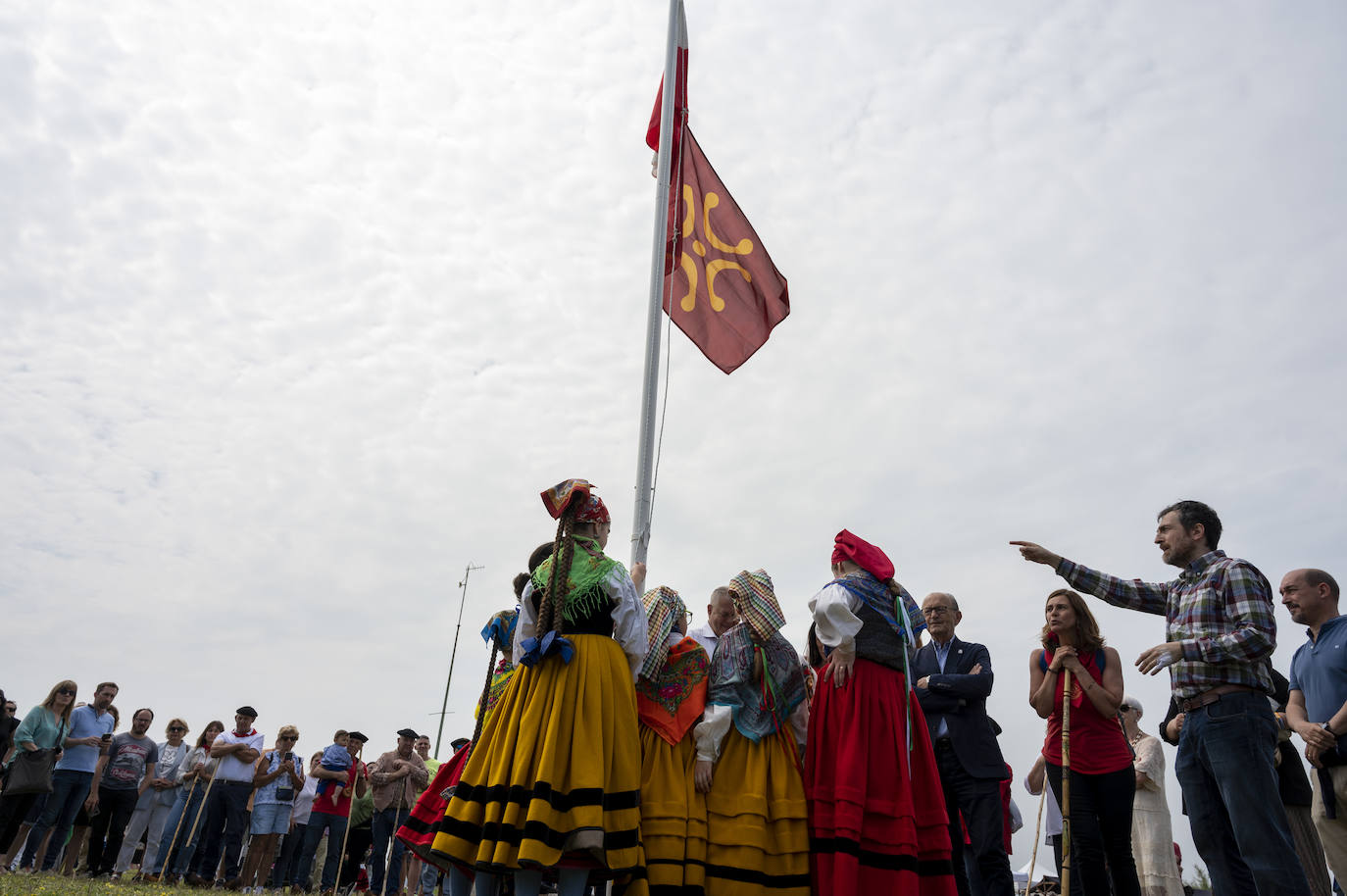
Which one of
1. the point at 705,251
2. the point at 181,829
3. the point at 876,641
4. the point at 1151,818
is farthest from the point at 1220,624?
the point at 181,829

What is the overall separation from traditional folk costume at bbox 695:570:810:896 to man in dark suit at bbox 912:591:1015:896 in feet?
3.88

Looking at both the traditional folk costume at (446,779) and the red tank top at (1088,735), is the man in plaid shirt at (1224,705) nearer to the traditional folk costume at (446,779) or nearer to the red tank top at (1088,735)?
the red tank top at (1088,735)

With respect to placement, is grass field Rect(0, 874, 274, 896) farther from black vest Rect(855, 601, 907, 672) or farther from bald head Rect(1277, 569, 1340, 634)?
bald head Rect(1277, 569, 1340, 634)

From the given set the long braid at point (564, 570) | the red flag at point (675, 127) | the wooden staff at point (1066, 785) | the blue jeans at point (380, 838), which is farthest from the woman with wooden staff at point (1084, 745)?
the blue jeans at point (380, 838)

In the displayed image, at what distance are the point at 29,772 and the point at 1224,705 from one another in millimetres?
10036

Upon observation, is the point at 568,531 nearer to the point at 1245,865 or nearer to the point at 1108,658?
the point at 1108,658

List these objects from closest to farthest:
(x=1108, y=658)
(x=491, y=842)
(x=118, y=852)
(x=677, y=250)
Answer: (x=491, y=842)
(x=1108, y=658)
(x=677, y=250)
(x=118, y=852)

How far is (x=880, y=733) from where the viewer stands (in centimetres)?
461

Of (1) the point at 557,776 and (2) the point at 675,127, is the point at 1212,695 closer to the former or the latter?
(1) the point at 557,776

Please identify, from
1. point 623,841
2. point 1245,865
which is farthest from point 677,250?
point 1245,865

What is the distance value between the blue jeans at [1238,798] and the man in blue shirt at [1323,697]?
706mm

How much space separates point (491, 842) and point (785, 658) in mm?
1771

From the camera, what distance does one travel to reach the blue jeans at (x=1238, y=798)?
385 centimetres

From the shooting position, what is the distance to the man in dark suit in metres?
5.25
